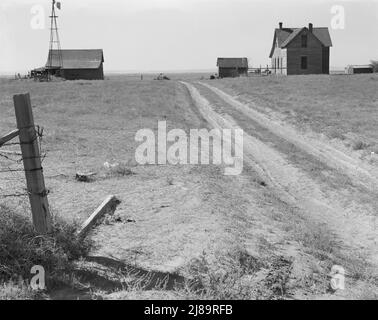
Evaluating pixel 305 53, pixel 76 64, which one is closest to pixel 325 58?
pixel 305 53

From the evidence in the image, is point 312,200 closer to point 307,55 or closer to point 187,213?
point 187,213

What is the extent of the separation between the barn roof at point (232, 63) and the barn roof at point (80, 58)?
827 inches

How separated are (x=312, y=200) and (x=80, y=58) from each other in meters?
79.5

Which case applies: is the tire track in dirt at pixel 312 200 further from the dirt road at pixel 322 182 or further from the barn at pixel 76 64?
the barn at pixel 76 64

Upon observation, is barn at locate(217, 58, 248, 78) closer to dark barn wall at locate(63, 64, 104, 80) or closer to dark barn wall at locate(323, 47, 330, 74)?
dark barn wall at locate(323, 47, 330, 74)

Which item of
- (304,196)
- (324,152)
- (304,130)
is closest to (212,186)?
(304,196)

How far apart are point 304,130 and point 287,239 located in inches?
528

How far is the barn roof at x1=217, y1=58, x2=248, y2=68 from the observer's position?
292ft

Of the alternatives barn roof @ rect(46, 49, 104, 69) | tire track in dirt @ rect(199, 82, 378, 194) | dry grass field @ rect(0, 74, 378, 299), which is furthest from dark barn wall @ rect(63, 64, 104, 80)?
dry grass field @ rect(0, 74, 378, 299)

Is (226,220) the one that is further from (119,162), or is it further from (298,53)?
(298,53)

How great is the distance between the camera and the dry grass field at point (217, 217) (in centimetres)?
612

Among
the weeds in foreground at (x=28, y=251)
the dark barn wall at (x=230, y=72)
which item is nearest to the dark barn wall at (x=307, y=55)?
the dark barn wall at (x=230, y=72)

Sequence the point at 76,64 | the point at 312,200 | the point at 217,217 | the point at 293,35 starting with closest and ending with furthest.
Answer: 1. the point at 217,217
2. the point at 312,200
3. the point at 293,35
4. the point at 76,64

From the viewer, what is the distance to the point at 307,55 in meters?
70.5
